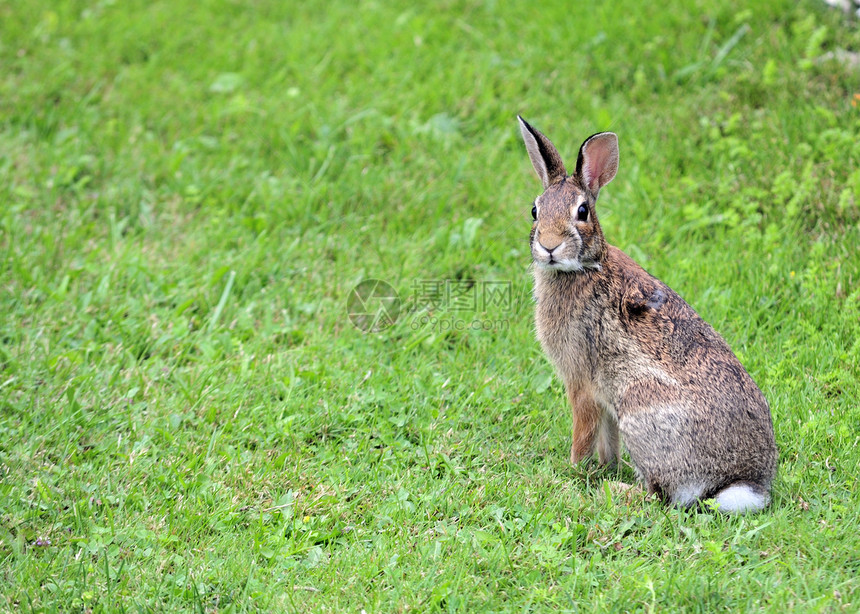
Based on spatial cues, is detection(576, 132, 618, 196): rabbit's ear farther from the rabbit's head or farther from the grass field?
the grass field

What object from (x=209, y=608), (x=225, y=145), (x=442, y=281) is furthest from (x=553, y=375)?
(x=225, y=145)

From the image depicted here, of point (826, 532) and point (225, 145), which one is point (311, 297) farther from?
point (826, 532)

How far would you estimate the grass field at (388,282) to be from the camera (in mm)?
3455

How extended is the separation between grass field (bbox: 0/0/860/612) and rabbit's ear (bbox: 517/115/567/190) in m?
1.15

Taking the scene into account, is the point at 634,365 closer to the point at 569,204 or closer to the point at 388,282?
the point at 569,204

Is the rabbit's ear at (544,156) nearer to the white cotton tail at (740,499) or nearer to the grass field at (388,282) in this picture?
the grass field at (388,282)

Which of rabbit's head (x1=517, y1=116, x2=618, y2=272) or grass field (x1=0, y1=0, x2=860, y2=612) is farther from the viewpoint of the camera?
rabbit's head (x1=517, y1=116, x2=618, y2=272)

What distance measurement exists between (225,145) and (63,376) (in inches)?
103

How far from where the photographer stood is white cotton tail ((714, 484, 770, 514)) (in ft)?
12.0

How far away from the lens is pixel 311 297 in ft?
17.4

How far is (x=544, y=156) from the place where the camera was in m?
4.14

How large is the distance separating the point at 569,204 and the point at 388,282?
1736 mm

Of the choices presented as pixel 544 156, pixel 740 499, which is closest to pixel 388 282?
pixel 544 156

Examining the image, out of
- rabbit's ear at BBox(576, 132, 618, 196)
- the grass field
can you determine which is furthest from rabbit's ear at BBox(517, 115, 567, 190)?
the grass field
